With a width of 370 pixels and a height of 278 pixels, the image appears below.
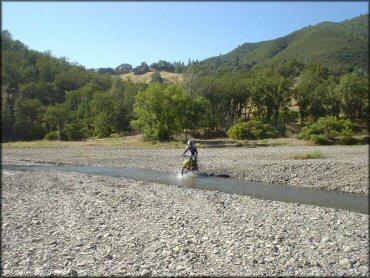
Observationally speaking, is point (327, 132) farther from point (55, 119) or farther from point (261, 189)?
point (55, 119)

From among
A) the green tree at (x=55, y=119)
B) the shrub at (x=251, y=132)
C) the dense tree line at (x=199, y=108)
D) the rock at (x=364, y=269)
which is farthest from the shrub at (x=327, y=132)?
the green tree at (x=55, y=119)

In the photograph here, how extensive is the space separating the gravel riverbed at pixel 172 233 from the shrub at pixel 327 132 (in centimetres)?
3968

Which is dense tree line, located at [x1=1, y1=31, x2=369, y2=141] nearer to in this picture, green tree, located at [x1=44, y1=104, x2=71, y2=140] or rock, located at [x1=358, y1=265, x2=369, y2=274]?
green tree, located at [x1=44, y1=104, x2=71, y2=140]

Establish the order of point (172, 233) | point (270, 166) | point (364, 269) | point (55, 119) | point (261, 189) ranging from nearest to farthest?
point (364, 269) → point (172, 233) → point (261, 189) → point (270, 166) → point (55, 119)

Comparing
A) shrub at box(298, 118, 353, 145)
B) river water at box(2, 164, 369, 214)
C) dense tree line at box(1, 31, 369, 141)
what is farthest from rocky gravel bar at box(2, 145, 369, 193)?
dense tree line at box(1, 31, 369, 141)

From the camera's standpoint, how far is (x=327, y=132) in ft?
227

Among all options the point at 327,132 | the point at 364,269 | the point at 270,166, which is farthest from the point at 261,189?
the point at 327,132

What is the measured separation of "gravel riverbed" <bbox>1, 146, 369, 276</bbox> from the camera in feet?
40.9

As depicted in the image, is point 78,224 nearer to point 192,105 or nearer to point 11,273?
point 11,273

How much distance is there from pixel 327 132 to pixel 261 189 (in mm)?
46620

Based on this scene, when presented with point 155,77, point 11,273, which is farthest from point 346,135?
point 155,77

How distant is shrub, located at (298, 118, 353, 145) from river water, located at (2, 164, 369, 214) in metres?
39.2

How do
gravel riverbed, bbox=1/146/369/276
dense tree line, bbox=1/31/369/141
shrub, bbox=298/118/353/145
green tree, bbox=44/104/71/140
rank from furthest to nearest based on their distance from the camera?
green tree, bbox=44/104/71/140
dense tree line, bbox=1/31/369/141
shrub, bbox=298/118/353/145
gravel riverbed, bbox=1/146/369/276

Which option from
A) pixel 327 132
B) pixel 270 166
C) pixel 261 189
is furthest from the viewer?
pixel 327 132
